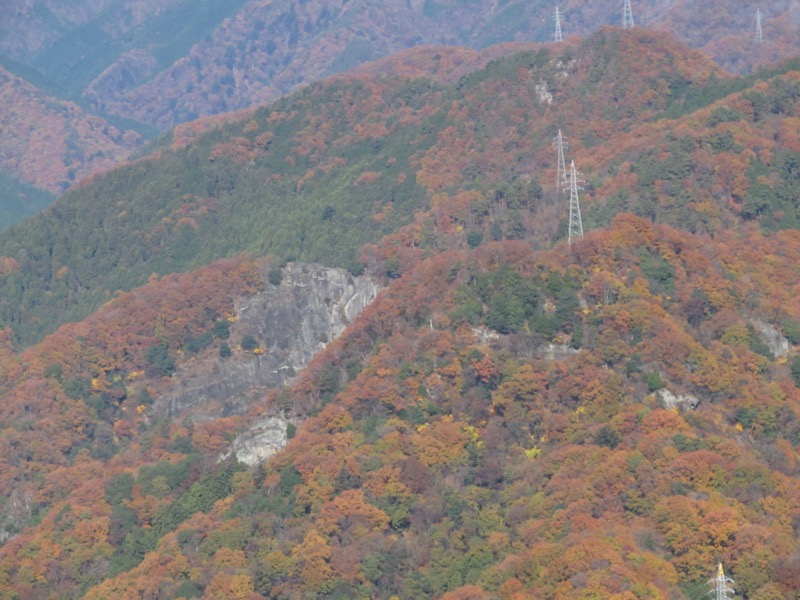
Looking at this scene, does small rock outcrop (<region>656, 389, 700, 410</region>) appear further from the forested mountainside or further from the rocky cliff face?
the rocky cliff face

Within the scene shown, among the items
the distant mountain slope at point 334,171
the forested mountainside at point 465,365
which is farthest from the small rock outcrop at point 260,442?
the distant mountain slope at point 334,171

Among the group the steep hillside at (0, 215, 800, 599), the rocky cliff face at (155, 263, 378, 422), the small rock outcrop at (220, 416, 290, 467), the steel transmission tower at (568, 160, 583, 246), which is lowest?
the rocky cliff face at (155, 263, 378, 422)

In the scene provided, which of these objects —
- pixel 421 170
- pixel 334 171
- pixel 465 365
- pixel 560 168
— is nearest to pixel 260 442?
pixel 465 365

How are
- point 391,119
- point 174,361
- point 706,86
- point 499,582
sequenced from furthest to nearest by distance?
point 391,119, point 706,86, point 174,361, point 499,582

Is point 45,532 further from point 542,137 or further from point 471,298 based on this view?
point 542,137

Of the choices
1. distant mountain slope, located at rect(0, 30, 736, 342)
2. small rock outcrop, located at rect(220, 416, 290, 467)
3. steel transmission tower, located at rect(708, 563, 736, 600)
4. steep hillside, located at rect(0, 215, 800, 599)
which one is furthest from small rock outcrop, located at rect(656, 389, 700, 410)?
distant mountain slope, located at rect(0, 30, 736, 342)

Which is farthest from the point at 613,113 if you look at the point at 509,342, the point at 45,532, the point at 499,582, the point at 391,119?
the point at 499,582
